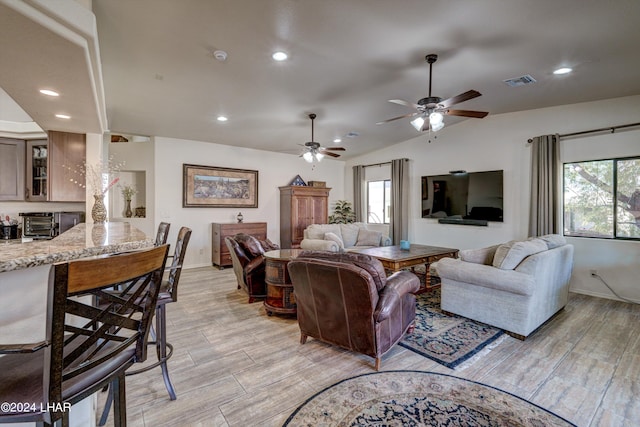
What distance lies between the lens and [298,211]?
737 cm

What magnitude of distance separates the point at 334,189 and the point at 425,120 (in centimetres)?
556

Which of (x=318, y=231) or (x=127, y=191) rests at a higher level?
(x=127, y=191)

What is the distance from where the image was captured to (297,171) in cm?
805

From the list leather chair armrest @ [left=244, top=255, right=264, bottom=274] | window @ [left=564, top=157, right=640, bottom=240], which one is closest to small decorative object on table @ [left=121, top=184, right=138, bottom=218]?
leather chair armrest @ [left=244, top=255, right=264, bottom=274]

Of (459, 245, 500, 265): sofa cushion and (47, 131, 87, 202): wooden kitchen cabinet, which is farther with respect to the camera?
(47, 131, 87, 202): wooden kitchen cabinet

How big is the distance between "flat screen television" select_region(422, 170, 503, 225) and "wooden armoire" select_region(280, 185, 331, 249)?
2.57 metres

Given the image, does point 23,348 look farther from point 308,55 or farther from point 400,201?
point 400,201

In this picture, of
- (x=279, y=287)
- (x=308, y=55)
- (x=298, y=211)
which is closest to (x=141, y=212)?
(x=298, y=211)

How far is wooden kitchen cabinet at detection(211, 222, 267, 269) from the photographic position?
6219 millimetres

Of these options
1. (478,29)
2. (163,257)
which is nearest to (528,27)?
(478,29)

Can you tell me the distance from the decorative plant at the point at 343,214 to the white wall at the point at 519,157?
170cm

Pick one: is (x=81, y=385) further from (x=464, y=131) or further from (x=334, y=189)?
(x=334, y=189)

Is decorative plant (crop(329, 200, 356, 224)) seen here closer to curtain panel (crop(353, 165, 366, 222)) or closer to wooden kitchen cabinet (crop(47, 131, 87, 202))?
curtain panel (crop(353, 165, 366, 222))

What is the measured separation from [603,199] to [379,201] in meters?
4.47
